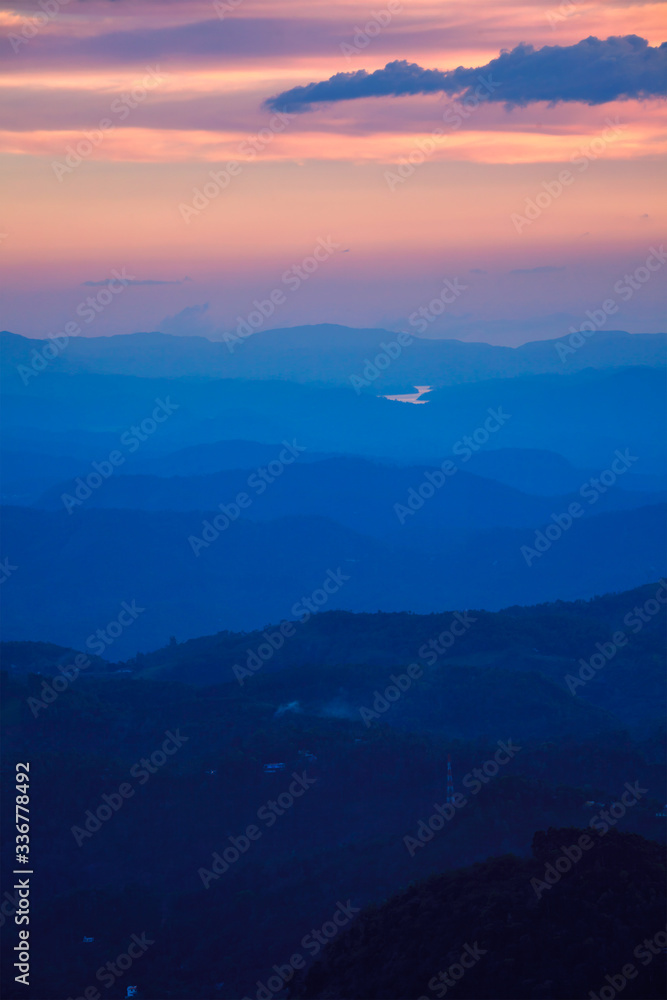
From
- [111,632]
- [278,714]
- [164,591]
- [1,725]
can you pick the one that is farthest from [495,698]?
[164,591]

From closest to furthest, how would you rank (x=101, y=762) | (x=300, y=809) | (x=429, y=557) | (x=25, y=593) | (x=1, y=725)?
(x=300, y=809) < (x=101, y=762) < (x=1, y=725) < (x=25, y=593) < (x=429, y=557)

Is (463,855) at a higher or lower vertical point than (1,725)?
higher

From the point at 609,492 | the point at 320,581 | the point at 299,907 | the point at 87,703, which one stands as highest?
the point at 299,907

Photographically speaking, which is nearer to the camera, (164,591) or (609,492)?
(164,591)

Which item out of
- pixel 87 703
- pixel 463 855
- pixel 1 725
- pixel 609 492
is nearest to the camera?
pixel 463 855

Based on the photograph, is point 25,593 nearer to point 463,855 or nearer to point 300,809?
point 300,809

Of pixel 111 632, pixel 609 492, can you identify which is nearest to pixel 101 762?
pixel 111 632
